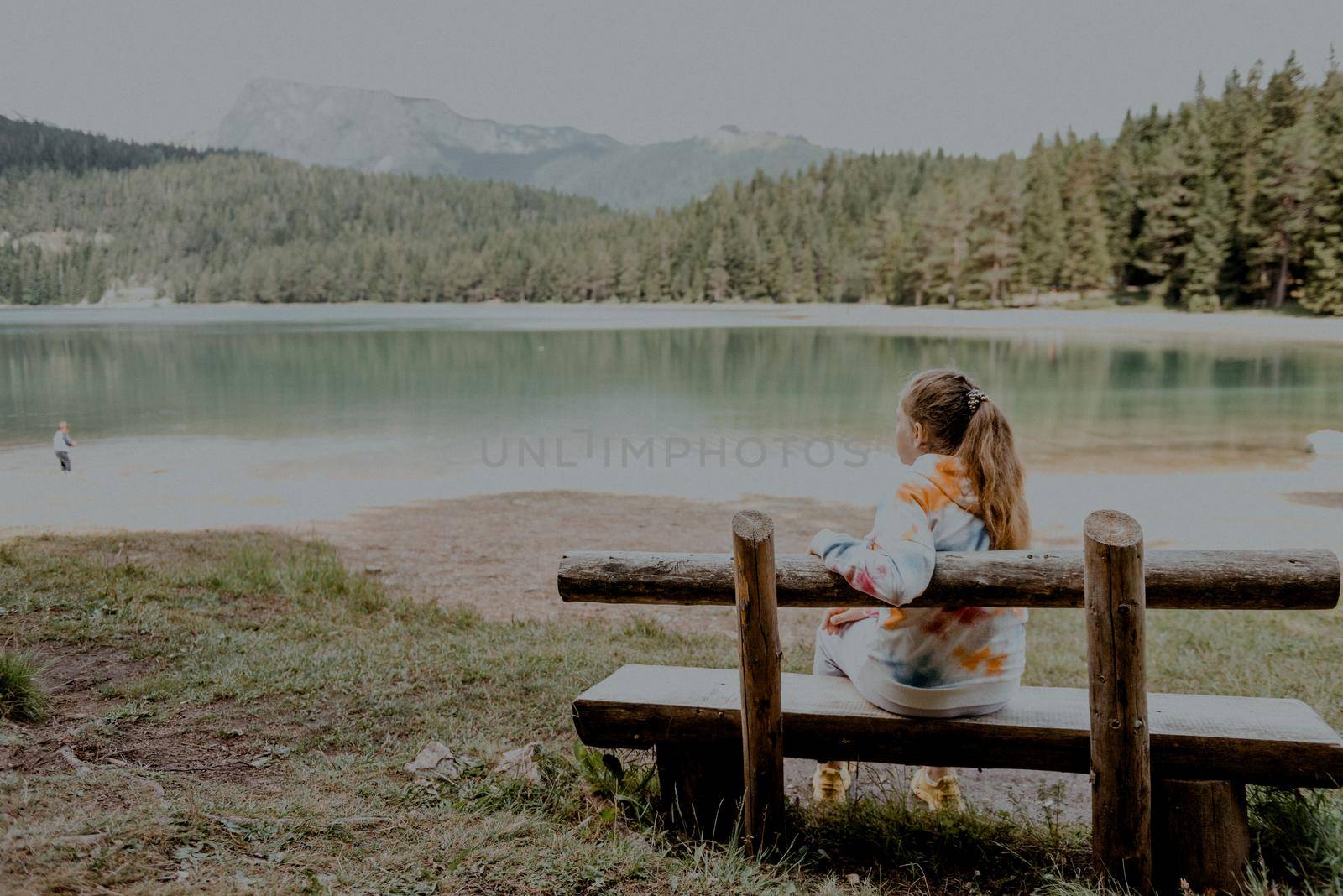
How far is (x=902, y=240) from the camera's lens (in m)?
88.7

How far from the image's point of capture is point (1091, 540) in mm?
2904

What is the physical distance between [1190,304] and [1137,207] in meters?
12.6

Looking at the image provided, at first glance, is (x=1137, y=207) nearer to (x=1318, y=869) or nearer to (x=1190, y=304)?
(x=1190, y=304)

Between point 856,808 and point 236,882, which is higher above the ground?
point 236,882

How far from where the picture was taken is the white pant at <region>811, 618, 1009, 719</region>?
3.43m

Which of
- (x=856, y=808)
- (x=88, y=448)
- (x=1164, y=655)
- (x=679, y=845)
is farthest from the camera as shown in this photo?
(x=88, y=448)

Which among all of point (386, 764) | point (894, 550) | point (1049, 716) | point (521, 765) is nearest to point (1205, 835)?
point (1049, 716)

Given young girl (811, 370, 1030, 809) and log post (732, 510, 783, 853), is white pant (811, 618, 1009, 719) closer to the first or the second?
young girl (811, 370, 1030, 809)

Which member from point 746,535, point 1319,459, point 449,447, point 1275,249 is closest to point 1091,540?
point 746,535

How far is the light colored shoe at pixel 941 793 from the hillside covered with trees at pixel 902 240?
189 ft

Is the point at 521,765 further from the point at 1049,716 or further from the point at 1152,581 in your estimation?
the point at 1152,581

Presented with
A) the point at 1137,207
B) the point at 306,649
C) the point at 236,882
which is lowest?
the point at 306,649

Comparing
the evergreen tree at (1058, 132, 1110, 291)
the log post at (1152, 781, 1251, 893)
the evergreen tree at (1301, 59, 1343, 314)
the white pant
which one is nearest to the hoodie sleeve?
the white pant

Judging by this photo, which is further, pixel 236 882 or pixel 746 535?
pixel 746 535
